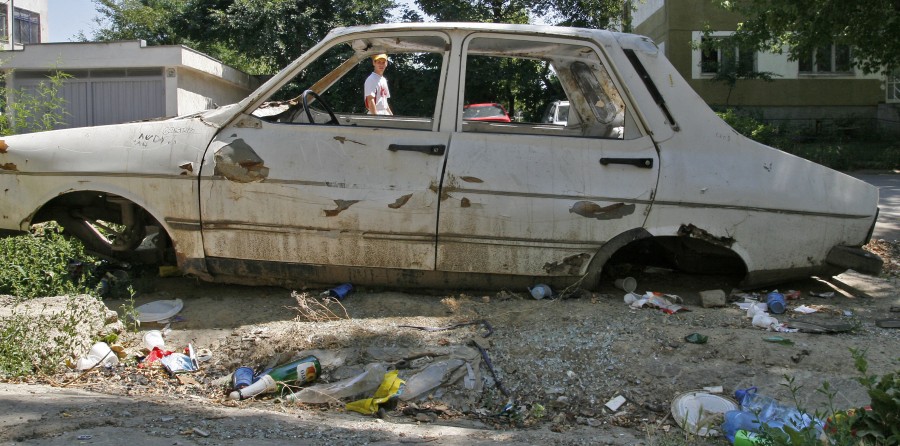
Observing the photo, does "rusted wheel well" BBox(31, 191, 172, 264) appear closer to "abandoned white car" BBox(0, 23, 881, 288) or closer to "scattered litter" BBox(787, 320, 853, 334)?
"abandoned white car" BBox(0, 23, 881, 288)

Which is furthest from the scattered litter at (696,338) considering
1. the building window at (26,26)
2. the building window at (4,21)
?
the building window at (26,26)

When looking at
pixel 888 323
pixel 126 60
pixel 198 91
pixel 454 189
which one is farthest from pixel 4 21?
pixel 888 323

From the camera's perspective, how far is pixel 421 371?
382 cm

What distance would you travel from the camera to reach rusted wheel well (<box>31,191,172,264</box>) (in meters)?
5.04

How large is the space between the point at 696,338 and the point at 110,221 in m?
3.84

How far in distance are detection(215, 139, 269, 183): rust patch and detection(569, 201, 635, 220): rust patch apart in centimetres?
191

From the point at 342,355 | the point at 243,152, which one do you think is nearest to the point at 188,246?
the point at 243,152

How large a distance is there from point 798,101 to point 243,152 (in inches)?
1049

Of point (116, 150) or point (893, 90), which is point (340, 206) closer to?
point (116, 150)

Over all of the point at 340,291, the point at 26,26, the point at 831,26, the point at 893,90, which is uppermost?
the point at 26,26

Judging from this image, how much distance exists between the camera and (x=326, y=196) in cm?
463

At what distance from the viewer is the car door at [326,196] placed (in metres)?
4.63

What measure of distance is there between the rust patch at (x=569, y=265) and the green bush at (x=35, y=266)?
9.43ft

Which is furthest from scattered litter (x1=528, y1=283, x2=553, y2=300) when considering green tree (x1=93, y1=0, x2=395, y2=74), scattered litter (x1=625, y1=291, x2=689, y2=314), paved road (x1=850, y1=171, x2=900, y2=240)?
green tree (x1=93, y1=0, x2=395, y2=74)
